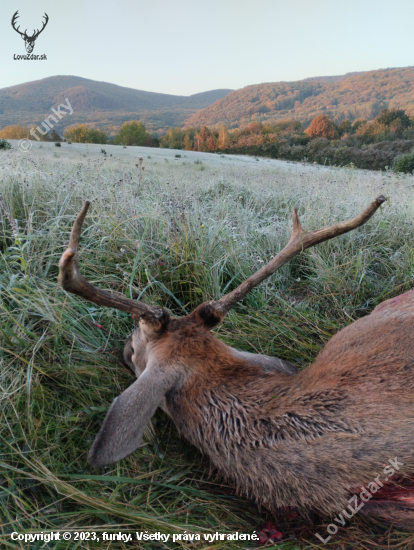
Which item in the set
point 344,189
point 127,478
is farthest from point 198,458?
point 344,189

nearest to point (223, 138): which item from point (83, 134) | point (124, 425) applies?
point (83, 134)

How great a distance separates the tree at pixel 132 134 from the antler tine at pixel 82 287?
31.6 metres

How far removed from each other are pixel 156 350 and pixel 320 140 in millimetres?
22223

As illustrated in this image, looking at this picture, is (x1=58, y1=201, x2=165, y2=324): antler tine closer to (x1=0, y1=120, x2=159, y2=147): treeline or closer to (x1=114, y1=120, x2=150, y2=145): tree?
(x1=0, y1=120, x2=159, y2=147): treeline

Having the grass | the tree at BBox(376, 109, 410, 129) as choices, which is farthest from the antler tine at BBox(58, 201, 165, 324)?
the tree at BBox(376, 109, 410, 129)

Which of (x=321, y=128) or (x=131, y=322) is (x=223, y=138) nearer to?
(x=321, y=128)

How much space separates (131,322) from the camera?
261cm

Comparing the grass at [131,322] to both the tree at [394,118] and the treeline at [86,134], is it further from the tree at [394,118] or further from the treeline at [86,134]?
the tree at [394,118]

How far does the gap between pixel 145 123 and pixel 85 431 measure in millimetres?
35287

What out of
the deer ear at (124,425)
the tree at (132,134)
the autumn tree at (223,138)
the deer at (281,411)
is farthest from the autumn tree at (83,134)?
the deer ear at (124,425)

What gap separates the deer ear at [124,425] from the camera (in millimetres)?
1431

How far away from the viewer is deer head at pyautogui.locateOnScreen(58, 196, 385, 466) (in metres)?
1.44

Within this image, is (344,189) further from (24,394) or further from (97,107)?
(97,107)

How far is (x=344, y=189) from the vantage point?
5996mm
